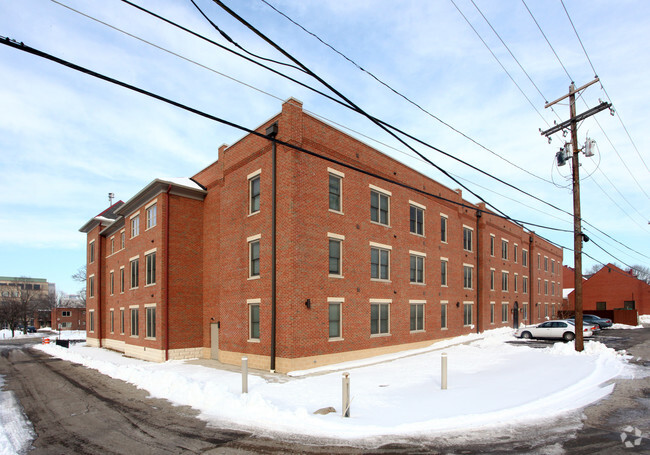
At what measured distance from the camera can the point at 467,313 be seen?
32.4m

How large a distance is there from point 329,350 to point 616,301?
217ft

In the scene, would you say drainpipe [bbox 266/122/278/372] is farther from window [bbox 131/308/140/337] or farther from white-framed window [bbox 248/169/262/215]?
window [bbox 131/308/140/337]

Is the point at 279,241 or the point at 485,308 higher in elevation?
the point at 279,241

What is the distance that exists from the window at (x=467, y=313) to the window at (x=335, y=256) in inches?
648

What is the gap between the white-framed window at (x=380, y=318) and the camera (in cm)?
2127

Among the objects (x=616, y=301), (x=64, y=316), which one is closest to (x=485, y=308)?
(x=616, y=301)

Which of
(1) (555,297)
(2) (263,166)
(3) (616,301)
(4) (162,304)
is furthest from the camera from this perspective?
(3) (616,301)

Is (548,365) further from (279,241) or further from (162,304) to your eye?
(162,304)

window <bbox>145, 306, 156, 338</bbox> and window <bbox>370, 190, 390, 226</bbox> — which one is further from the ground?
window <bbox>370, 190, 390, 226</bbox>

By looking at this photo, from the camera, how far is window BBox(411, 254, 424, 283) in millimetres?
25492

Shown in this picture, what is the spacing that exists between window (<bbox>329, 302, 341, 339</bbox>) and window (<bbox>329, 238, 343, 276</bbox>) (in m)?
1.47

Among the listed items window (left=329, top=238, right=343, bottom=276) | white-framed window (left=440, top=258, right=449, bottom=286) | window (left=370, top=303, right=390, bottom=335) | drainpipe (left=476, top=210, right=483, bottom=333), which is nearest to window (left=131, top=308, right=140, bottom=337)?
window (left=329, top=238, right=343, bottom=276)

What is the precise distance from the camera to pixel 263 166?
19.2m

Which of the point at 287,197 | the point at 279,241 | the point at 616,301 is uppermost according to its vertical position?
the point at 287,197
